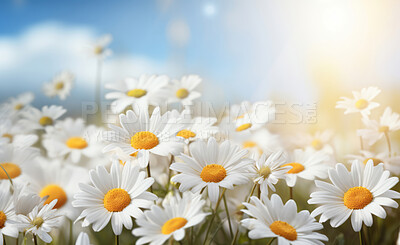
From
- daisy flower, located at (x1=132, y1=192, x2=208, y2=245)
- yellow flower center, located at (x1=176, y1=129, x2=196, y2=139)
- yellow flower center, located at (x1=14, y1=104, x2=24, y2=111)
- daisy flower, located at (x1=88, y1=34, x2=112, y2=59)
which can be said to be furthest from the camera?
daisy flower, located at (x1=88, y1=34, x2=112, y2=59)

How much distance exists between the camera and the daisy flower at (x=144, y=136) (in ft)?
1.14

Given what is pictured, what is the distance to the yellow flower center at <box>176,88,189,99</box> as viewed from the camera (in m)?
0.55

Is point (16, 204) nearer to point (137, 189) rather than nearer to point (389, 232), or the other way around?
point (137, 189)

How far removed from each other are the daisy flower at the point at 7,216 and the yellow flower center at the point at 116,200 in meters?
0.08

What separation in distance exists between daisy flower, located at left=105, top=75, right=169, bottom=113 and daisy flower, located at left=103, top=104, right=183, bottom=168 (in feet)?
0.29

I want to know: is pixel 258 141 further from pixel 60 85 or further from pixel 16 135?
pixel 60 85

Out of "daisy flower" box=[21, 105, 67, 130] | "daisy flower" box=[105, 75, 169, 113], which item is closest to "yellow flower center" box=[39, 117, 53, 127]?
"daisy flower" box=[21, 105, 67, 130]

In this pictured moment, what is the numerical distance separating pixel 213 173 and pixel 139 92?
0.73 feet

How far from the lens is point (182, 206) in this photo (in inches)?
12.0

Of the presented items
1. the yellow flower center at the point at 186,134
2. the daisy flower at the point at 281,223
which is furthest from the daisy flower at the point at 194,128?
the daisy flower at the point at 281,223

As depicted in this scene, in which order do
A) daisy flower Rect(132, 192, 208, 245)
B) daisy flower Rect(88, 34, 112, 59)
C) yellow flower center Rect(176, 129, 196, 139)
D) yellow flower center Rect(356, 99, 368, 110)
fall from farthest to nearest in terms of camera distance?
1. daisy flower Rect(88, 34, 112, 59)
2. yellow flower center Rect(356, 99, 368, 110)
3. yellow flower center Rect(176, 129, 196, 139)
4. daisy flower Rect(132, 192, 208, 245)

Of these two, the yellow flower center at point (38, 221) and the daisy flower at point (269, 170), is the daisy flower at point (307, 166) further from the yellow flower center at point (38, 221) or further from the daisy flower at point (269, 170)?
the yellow flower center at point (38, 221)

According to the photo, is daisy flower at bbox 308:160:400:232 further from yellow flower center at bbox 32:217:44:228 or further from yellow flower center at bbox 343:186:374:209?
yellow flower center at bbox 32:217:44:228

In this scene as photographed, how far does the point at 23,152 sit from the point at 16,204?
11cm
